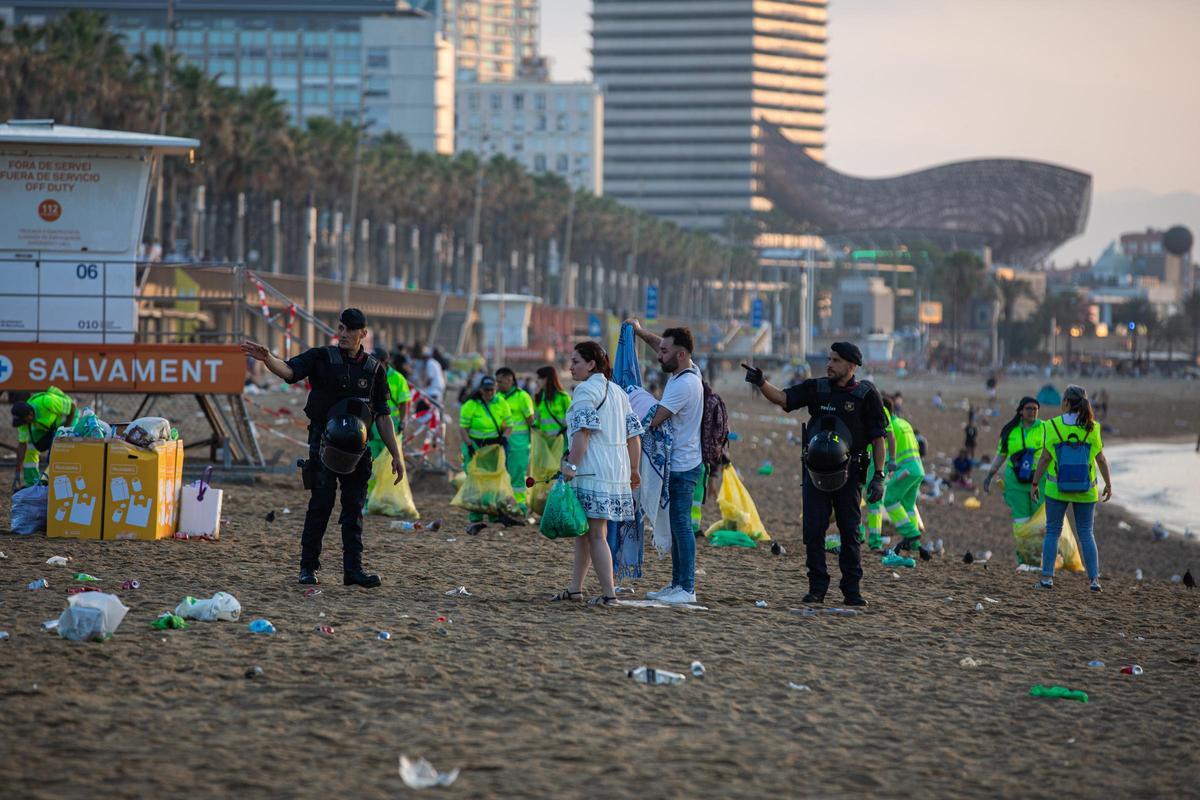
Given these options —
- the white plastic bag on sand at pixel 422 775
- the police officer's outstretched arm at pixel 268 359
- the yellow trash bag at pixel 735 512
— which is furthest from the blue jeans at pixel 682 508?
the yellow trash bag at pixel 735 512

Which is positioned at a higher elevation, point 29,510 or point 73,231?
point 73,231

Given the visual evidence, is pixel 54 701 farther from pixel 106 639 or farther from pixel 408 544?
pixel 408 544

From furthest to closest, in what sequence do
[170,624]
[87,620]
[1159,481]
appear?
[1159,481] < [170,624] < [87,620]

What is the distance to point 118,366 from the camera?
1705cm

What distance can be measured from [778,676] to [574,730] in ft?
5.55

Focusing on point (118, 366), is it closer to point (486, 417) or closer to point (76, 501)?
point (486, 417)

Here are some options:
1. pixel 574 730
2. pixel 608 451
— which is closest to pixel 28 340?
pixel 608 451

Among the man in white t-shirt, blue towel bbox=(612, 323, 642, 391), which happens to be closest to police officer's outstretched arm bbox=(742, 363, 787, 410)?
the man in white t-shirt

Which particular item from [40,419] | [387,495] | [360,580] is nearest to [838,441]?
[360,580]

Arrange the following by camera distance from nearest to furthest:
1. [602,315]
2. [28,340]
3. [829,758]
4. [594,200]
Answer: [829,758], [28,340], [602,315], [594,200]

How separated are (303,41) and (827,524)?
15502cm

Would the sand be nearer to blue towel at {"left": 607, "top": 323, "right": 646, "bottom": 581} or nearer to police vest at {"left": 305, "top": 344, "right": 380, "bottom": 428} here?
blue towel at {"left": 607, "top": 323, "right": 646, "bottom": 581}

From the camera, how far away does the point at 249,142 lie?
198 feet

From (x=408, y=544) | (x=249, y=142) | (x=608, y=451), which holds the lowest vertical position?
(x=408, y=544)
